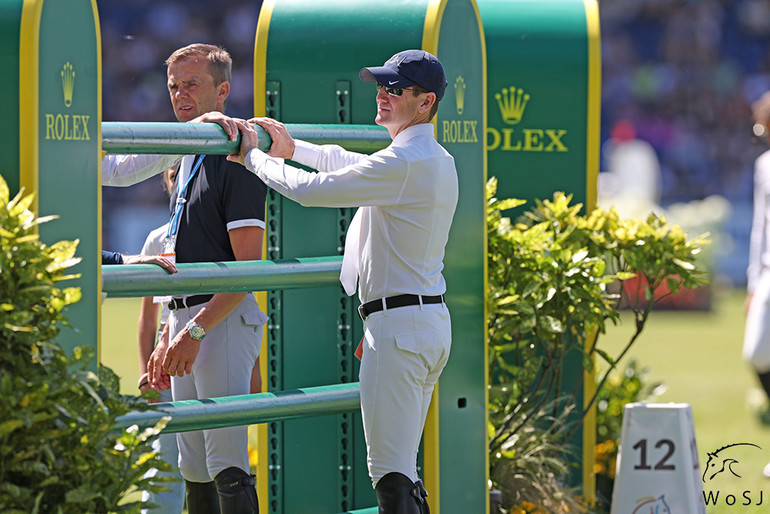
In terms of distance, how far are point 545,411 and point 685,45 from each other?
20.3 metres

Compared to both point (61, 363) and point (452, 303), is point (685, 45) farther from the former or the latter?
point (61, 363)

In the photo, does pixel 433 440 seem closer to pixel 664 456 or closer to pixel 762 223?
pixel 664 456

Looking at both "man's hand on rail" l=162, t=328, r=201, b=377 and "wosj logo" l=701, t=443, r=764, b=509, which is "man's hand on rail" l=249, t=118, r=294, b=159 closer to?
"man's hand on rail" l=162, t=328, r=201, b=377

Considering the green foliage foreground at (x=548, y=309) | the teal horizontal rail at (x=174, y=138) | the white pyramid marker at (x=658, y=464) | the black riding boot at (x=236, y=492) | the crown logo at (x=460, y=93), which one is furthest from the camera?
the green foliage foreground at (x=548, y=309)

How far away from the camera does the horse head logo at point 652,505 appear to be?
491 centimetres

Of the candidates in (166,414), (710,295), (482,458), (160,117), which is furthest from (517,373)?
(160,117)

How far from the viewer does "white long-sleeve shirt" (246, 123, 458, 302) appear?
365cm

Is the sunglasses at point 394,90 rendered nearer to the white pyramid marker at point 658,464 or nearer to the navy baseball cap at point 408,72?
the navy baseball cap at point 408,72

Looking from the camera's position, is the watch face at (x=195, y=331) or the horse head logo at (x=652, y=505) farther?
the horse head logo at (x=652, y=505)

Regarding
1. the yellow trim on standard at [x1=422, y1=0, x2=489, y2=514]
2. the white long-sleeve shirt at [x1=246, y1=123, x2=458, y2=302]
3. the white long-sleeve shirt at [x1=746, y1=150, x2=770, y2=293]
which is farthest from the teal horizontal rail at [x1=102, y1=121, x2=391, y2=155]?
the white long-sleeve shirt at [x1=746, y1=150, x2=770, y2=293]

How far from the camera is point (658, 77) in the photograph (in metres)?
24.9

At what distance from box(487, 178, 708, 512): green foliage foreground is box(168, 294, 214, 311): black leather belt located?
1350 millimetres

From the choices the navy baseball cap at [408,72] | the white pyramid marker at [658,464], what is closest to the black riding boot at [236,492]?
the navy baseball cap at [408,72]

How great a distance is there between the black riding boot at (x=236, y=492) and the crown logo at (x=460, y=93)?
5.05 ft
